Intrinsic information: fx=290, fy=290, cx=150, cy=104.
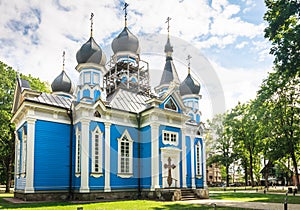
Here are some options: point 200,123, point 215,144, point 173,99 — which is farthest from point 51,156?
point 215,144

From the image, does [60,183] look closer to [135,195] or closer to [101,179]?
[101,179]

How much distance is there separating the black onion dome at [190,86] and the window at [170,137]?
20.0 feet

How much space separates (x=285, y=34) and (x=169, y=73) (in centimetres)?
1558

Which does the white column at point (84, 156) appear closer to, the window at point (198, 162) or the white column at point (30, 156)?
the white column at point (30, 156)

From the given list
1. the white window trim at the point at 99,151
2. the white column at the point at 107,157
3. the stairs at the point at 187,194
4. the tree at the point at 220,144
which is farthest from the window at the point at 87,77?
the tree at the point at 220,144

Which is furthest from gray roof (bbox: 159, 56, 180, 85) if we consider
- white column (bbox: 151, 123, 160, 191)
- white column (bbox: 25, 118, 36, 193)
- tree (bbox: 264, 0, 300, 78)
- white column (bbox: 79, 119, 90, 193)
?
white column (bbox: 25, 118, 36, 193)

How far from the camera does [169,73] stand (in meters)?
29.0

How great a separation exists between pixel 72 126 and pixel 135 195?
19.9 ft

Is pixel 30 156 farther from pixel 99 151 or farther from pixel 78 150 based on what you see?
pixel 99 151

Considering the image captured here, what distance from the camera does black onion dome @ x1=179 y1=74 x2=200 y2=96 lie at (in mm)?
25344

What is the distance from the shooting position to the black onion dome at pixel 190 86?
998 inches

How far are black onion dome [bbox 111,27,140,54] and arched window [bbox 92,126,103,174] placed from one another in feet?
31.8

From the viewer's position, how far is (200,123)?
24.4 meters

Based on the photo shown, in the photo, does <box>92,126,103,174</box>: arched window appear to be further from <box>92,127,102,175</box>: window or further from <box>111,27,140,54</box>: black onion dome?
<box>111,27,140,54</box>: black onion dome
